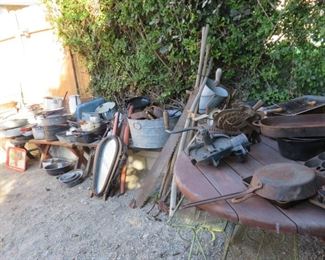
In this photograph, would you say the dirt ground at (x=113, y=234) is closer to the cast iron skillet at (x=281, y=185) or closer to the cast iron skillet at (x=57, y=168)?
the cast iron skillet at (x=57, y=168)

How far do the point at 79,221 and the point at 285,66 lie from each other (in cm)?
226

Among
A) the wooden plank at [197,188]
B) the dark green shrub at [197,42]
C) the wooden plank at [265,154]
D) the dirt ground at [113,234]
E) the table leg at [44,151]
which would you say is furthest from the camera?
the table leg at [44,151]

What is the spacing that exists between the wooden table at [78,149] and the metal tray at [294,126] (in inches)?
88.4

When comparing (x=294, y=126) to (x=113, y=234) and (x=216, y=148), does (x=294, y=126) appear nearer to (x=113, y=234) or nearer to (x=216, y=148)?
(x=216, y=148)

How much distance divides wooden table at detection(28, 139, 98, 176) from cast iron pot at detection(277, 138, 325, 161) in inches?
92.8

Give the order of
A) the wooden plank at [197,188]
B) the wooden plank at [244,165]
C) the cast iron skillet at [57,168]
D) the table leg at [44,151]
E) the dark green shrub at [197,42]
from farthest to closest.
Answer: the table leg at [44,151], the cast iron skillet at [57,168], the dark green shrub at [197,42], the wooden plank at [244,165], the wooden plank at [197,188]

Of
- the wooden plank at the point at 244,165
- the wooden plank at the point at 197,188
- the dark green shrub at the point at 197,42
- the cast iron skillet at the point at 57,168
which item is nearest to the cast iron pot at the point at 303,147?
the wooden plank at the point at 244,165

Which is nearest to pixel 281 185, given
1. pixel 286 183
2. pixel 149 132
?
pixel 286 183

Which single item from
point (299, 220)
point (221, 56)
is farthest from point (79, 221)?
point (299, 220)

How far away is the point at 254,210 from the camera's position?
1.01 meters

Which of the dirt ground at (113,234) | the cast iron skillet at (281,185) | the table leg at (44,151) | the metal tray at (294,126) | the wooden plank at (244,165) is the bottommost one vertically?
the dirt ground at (113,234)

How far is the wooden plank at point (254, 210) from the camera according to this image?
94cm

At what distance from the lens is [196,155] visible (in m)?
1.38

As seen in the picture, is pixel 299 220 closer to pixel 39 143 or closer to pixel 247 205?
pixel 247 205
